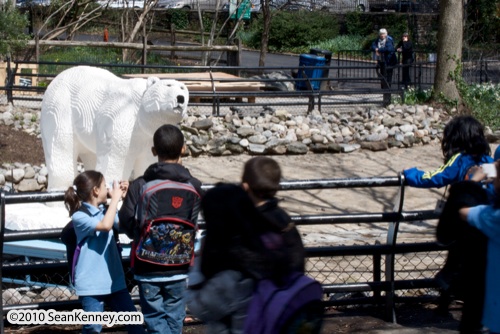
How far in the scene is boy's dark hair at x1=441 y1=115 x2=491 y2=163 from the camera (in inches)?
179

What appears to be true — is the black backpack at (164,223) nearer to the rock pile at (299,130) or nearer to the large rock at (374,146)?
the rock pile at (299,130)

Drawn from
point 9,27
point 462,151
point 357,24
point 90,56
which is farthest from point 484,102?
point 357,24

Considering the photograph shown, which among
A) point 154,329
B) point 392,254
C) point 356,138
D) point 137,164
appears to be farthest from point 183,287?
point 356,138

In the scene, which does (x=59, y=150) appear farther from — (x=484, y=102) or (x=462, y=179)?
(x=484, y=102)

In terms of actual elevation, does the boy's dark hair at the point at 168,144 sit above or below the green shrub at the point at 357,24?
below

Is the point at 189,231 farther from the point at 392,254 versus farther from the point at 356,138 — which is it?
the point at 356,138

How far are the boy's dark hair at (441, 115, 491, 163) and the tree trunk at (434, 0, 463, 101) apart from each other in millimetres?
12474

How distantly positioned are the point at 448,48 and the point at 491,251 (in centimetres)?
1365

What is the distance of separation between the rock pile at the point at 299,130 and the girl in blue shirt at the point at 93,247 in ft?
29.6

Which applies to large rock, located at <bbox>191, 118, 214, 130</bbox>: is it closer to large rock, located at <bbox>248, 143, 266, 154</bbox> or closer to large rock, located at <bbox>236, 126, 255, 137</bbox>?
large rock, located at <bbox>236, 126, 255, 137</bbox>

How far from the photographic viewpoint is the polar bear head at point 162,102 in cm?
681

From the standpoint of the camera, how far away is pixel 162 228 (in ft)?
13.8

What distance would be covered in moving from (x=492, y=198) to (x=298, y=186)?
1.43 meters

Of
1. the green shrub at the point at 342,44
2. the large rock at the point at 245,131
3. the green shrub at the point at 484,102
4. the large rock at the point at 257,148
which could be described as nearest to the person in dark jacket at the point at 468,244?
the large rock at the point at 257,148
